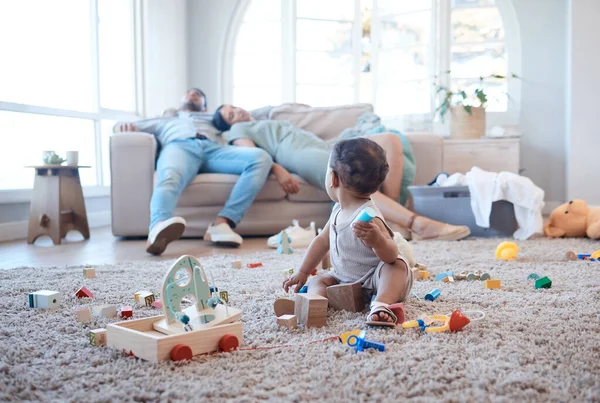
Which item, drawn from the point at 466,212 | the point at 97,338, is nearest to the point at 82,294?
the point at 97,338

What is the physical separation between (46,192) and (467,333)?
2584mm

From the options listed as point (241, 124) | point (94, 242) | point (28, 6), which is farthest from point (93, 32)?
point (94, 242)

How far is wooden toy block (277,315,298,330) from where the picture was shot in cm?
119

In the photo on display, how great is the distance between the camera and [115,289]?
1660mm

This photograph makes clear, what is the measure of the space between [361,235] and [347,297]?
19cm

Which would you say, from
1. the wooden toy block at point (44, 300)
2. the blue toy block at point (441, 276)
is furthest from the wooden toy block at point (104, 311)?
the blue toy block at point (441, 276)

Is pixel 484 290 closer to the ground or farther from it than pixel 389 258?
closer to the ground

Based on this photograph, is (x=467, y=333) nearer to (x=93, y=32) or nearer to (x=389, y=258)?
(x=389, y=258)

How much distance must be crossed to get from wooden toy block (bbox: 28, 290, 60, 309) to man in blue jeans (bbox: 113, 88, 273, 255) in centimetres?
96

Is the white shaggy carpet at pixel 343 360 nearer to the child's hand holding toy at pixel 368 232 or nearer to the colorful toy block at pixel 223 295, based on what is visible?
the colorful toy block at pixel 223 295

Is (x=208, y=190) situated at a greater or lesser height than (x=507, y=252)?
greater

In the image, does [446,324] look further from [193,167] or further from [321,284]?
[193,167]

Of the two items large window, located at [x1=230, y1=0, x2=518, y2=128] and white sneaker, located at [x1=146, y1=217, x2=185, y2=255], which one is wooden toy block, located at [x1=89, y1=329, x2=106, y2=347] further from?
large window, located at [x1=230, y1=0, x2=518, y2=128]

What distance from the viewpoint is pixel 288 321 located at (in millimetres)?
1193
